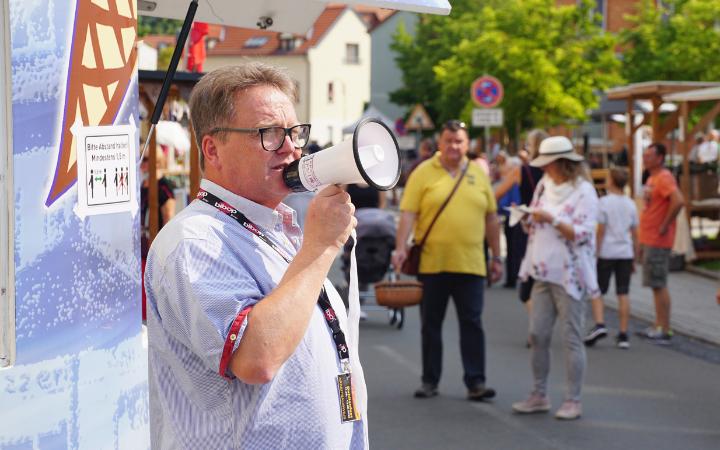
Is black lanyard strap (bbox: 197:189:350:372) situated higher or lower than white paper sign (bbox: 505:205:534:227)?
higher

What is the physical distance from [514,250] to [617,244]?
2987 millimetres

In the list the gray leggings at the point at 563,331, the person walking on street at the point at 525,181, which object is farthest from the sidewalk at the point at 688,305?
the gray leggings at the point at 563,331

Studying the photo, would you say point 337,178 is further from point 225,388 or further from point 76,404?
point 76,404

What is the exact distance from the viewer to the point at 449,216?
8320mm

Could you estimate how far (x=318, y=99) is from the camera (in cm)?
8812

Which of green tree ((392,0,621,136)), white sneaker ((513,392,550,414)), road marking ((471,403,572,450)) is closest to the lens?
road marking ((471,403,572,450))

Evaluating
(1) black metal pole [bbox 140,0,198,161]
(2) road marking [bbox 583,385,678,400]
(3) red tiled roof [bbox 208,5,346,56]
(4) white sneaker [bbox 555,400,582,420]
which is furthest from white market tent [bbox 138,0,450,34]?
(3) red tiled roof [bbox 208,5,346,56]

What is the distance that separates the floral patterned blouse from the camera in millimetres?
7723

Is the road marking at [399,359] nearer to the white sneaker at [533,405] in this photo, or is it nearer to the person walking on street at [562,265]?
the white sneaker at [533,405]

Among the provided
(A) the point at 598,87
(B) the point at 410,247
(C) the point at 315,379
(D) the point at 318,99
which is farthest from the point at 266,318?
(D) the point at 318,99

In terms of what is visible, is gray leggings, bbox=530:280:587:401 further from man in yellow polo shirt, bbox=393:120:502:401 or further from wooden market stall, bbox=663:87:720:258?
wooden market stall, bbox=663:87:720:258

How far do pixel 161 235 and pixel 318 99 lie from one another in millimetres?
86012

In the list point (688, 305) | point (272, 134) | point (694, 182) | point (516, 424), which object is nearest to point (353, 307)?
point (272, 134)

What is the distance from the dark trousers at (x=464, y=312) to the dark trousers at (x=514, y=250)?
4752mm
